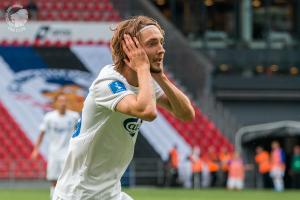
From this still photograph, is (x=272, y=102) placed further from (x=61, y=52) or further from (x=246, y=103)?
(x=61, y=52)

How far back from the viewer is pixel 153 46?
693 cm

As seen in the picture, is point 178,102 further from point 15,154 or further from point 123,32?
point 15,154

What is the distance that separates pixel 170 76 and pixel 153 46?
2952 cm

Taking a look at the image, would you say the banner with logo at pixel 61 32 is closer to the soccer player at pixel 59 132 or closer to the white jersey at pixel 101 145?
the soccer player at pixel 59 132

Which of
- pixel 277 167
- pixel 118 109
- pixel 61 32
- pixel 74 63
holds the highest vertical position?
pixel 118 109

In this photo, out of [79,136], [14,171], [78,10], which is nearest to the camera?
[79,136]

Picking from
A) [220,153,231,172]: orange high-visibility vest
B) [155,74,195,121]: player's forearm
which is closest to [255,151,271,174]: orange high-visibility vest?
[220,153,231,172]: orange high-visibility vest

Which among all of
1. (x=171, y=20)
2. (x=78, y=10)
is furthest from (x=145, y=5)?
(x=171, y=20)

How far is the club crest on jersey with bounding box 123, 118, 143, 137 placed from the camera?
7.11 m

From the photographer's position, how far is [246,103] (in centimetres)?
3866

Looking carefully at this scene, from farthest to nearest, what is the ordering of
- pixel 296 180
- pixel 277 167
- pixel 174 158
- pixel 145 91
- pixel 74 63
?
pixel 74 63, pixel 296 180, pixel 277 167, pixel 174 158, pixel 145 91

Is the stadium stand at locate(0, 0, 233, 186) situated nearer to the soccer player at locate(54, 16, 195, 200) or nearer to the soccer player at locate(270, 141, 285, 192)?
the soccer player at locate(270, 141, 285, 192)

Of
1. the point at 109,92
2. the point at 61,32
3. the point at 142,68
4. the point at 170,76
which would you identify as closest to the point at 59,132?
the point at 109,92

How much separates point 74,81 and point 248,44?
29.0 ft
